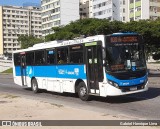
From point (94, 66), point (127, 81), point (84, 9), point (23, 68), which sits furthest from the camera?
point (84, 9)

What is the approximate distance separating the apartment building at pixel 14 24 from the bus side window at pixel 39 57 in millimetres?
144211

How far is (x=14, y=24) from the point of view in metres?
174

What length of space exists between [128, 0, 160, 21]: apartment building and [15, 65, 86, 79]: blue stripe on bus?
81.3 meters

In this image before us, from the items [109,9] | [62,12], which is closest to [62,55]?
[109,9]

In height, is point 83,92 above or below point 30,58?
below

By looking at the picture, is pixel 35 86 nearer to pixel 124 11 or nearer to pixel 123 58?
pixel 123 58

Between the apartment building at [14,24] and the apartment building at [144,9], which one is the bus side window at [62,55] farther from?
the apartment building at [14,24]

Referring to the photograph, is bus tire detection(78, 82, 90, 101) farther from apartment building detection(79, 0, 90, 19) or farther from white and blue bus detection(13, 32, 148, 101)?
apartment building detection(79, 0, 90, 19)

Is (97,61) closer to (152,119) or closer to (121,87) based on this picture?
(121,87)

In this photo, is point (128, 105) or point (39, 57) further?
point (39, 57)

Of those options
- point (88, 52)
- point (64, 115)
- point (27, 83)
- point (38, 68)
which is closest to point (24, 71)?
point (27, 83)

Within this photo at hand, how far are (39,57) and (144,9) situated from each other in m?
83.8

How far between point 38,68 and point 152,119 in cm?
1155

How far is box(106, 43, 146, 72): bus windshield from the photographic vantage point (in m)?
15.7
